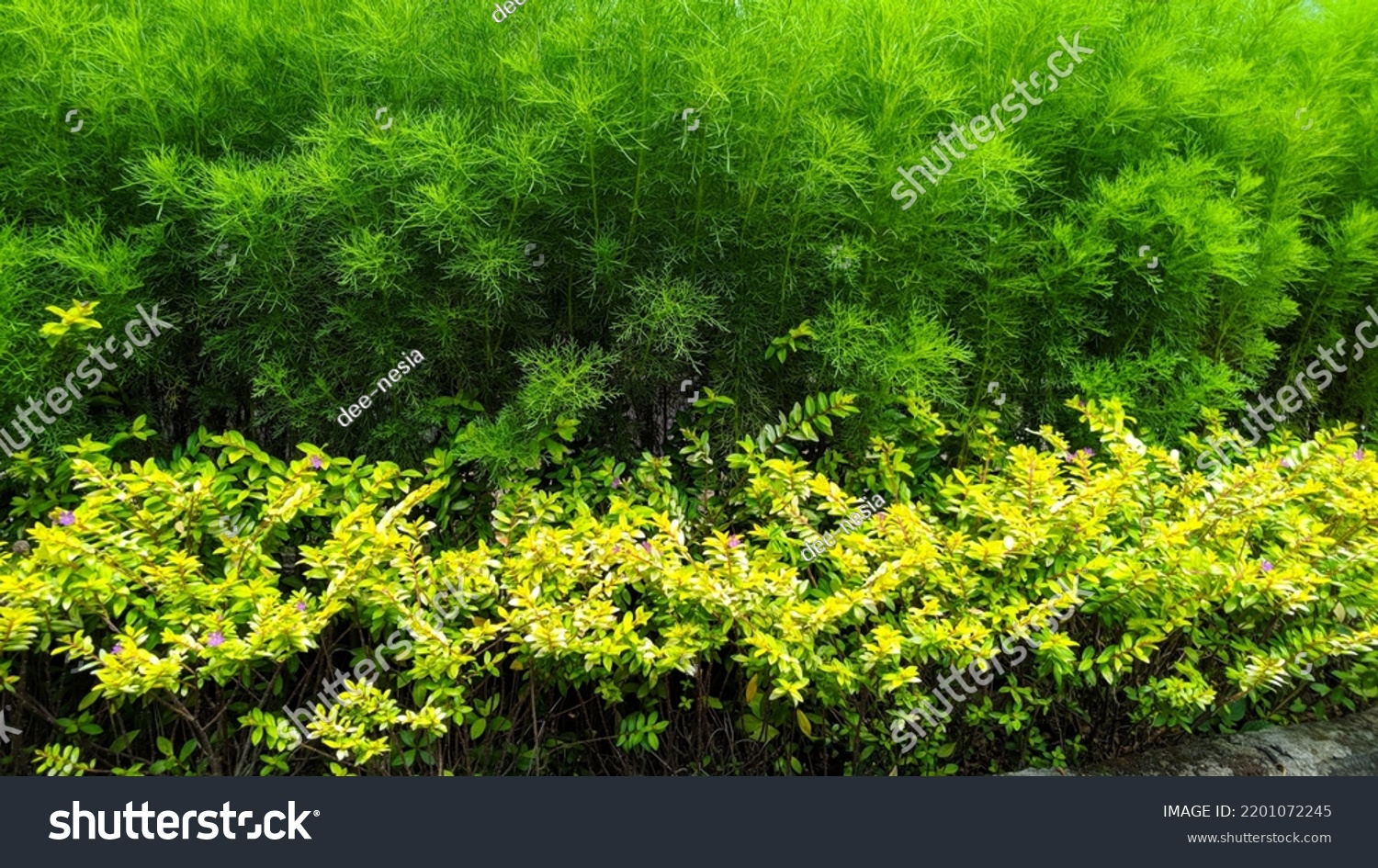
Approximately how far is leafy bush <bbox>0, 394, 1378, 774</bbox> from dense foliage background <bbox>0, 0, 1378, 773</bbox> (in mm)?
16

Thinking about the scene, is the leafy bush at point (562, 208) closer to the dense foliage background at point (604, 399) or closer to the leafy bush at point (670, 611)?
the dense foliage background at point (604, 399)

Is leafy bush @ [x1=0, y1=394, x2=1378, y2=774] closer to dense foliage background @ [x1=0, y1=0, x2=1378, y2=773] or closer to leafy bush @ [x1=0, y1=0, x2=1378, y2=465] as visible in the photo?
dense foliage background @ [x1=0, y1=0, x2=1378, y2=773]

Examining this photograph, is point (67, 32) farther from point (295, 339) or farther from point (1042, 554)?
point (1042, 554)

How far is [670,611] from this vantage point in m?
2.33

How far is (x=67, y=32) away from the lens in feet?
9.07

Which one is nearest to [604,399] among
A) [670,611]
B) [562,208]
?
[562,208]

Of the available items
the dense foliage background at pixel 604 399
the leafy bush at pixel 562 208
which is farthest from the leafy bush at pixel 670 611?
the leafy bush at pixel 562 208

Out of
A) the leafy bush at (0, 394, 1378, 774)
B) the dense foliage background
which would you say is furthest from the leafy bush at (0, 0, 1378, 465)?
the leafy bush at (0, 394, 1378, 774)

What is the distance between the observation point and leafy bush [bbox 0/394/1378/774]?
7.17 ft

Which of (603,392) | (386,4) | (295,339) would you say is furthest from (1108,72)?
(295,339)

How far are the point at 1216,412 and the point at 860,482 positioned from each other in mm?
1367

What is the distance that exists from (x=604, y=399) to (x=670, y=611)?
84 cm

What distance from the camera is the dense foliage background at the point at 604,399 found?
2.29 metres

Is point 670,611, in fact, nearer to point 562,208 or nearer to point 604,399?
point 604,399
